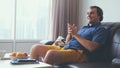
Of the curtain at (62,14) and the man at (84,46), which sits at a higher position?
the curtain at (62,14)

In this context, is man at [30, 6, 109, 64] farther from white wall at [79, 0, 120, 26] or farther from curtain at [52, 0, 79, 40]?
curtain at [52, 0, 79, 40]

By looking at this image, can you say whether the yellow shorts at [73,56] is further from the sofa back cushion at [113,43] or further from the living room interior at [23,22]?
the living room interior at [23,22]

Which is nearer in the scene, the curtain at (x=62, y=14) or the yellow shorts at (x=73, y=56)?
the yellow shorts at (x=73, y=56)

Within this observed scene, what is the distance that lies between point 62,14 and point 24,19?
80 centimetres

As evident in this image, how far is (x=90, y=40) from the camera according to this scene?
9.33ft

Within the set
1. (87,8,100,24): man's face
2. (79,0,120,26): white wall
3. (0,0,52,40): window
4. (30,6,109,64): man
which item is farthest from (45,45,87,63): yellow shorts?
(0,0,52,40): window

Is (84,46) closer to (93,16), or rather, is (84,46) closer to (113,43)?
(113,43)

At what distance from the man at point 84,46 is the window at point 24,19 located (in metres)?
1.83

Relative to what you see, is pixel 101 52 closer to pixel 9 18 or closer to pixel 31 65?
pixel 31 65

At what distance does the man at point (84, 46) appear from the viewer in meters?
2.65

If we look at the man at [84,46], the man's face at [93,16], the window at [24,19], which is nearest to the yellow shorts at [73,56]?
the man at [84,46]

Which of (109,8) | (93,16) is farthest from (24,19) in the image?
(93,16)

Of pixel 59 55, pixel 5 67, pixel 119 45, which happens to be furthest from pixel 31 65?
pixel 119 45

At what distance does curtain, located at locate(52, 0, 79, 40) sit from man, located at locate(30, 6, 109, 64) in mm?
1644
